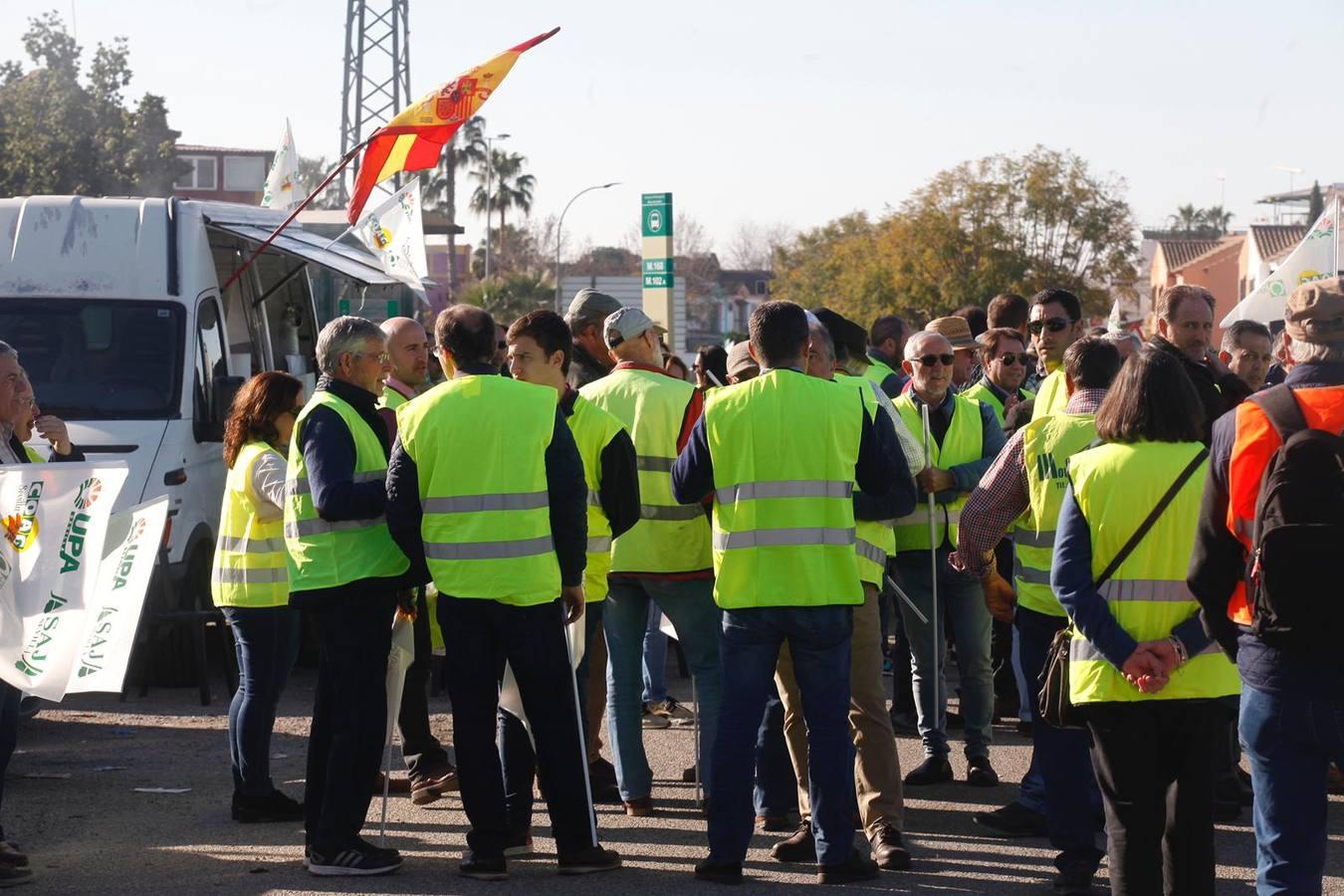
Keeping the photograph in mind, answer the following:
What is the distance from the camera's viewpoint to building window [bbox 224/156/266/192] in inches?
4060

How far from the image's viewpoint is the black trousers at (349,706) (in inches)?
253

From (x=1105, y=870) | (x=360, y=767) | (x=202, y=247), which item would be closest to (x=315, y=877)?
(x=360, y=767)

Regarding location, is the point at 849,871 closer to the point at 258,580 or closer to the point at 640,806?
the point at 640,806

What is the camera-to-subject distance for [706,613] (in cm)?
730

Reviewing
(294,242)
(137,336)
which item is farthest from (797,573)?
(294,242)

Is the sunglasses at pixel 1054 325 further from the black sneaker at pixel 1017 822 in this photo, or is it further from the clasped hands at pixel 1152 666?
the clasped hands at pixel 1152 666

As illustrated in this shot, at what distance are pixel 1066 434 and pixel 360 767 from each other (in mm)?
2829

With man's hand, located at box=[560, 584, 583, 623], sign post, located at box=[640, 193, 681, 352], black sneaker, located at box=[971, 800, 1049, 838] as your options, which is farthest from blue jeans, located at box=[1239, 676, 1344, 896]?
sign post, located at box=[640, 193, 681, 352]

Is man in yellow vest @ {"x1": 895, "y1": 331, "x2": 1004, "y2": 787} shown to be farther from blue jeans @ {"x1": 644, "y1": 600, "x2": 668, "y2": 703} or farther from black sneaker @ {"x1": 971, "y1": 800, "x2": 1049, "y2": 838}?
blue jeans @ {"x1": 644, "y1": 600, "x2": 668, "y2": 703}

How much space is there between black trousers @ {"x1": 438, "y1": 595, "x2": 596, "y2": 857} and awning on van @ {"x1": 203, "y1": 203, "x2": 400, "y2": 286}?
647cm

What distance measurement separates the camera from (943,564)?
330 inches

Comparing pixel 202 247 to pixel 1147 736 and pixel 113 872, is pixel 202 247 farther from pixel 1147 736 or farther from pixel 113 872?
pixel 1147 736

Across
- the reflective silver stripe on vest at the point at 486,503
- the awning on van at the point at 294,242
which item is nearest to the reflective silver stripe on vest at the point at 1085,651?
the reflective silver stripe on vest at the point at 486,503

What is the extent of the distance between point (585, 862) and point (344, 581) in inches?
53.3
